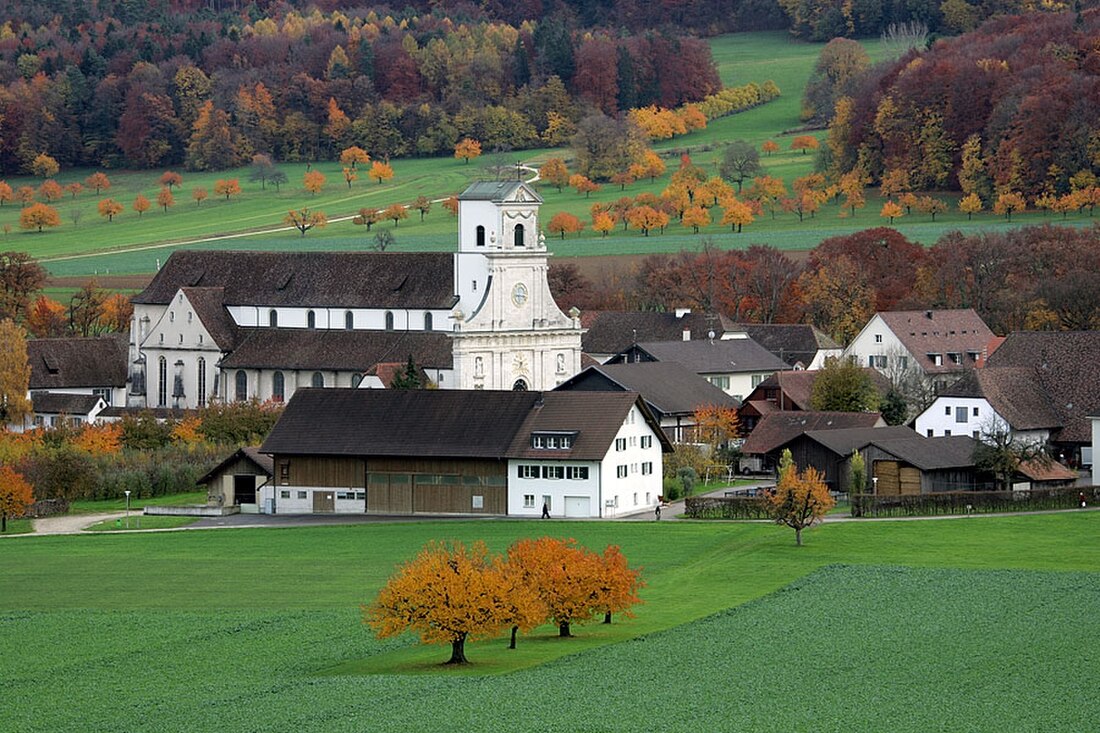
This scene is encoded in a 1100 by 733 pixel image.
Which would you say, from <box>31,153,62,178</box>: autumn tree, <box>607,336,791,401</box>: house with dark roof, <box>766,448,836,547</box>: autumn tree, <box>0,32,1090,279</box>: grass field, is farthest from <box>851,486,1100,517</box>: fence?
<box>31,153,62,178</box>: autumn tree

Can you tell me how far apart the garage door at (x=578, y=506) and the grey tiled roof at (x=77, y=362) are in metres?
39.0

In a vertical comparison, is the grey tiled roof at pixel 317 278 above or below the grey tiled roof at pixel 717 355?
above

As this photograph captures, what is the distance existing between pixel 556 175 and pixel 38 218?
36.1 m

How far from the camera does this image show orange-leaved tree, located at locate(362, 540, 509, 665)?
42.5m

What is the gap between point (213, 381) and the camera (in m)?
101

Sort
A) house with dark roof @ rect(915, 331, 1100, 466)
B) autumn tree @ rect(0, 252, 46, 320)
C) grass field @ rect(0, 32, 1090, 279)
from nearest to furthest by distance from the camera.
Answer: house with dark roof @ rect(915, 331, 1100, 466) → autumn tree @ rect(0, 252, 46, 320) → grass field @ rect(0, 32, 1090, 279)

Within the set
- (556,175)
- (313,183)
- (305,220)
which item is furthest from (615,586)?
(313,183)

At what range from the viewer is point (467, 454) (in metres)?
68.8

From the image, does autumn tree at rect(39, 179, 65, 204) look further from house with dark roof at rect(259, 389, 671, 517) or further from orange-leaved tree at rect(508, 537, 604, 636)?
orange-leaved tree at rect(508, 537, 604, 636)

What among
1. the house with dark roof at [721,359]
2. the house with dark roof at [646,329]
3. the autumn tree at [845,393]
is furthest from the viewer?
the house with dark roof at [646,329]

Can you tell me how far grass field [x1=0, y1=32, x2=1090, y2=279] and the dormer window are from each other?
6306 centimetres

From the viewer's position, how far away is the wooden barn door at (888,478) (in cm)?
7038

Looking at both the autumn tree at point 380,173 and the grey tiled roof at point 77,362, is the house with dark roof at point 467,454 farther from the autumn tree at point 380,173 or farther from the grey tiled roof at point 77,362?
the autumn tree at point 380,173

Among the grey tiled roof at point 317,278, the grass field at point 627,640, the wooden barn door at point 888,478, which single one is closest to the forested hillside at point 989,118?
the grey tiled roof at point 317,278
